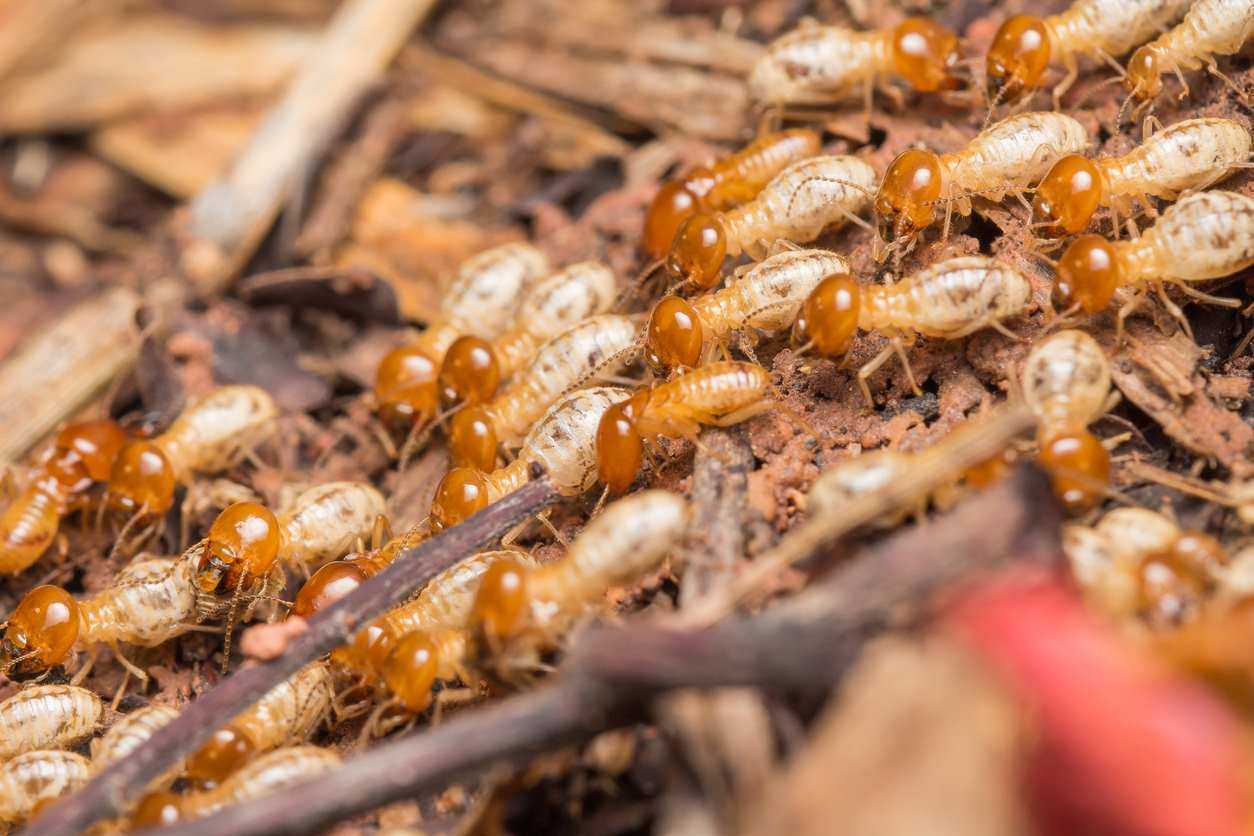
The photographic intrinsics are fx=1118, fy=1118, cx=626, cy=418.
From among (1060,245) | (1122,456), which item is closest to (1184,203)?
(1060,245)

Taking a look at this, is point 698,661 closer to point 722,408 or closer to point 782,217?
point 722,408

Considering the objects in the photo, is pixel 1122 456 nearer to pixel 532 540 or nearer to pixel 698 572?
pixel 698 572

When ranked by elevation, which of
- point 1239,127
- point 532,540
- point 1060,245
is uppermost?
point 1239,127

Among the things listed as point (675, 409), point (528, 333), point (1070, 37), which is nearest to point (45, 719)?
Answer: point (528, 333)

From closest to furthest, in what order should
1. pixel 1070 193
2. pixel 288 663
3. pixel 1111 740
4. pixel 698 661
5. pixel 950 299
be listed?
pixel 1111 740 < pixel 698 661 < pixel 288 663 < pixel 950 299 < pixel 1070 193

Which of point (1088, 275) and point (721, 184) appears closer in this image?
point (1088, 275)

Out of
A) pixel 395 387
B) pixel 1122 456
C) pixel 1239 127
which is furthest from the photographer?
pixel 395 387

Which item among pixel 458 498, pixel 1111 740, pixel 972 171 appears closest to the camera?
pixel 1111 740

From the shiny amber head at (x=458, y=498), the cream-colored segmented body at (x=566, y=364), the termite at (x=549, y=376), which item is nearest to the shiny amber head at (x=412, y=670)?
the shiny amber head at (x=458, y=498)

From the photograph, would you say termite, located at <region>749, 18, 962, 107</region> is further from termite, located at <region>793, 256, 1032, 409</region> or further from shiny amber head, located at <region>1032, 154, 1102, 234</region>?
termite, located at <region>793, 256, 1032, 409</region>
